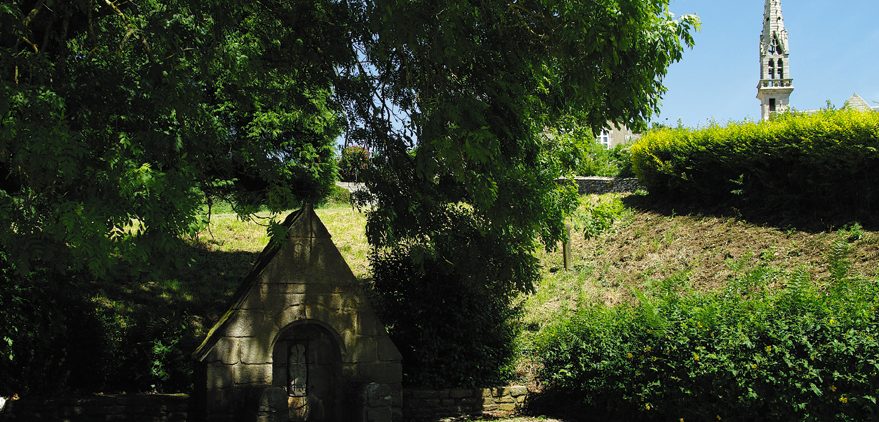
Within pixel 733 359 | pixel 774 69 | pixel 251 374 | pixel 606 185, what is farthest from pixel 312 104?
pixel 774 69

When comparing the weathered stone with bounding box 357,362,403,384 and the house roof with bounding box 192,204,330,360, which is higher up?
the house roof with bounding box 192,204,330,360

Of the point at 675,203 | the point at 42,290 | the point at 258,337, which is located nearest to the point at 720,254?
the point at 675,203

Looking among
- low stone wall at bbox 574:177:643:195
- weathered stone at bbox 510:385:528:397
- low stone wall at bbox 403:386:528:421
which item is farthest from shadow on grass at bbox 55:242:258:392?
low stone wall at bbox 574:177:643:195

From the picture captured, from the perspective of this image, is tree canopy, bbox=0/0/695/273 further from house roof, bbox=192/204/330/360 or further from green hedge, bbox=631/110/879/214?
green hedge, bbox=631/110/879/214

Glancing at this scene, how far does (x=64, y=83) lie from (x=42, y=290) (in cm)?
398

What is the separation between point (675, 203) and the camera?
67.3 feet

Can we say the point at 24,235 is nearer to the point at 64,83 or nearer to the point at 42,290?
the point at 64,83

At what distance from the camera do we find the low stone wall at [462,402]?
12477mm

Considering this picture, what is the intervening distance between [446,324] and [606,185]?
12.6m

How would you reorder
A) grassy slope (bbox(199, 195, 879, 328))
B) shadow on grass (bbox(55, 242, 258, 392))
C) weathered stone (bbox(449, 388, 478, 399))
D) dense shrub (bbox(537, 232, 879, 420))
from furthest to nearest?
grassy slope (bbox(199, 195, 879, 328)) < weathered stone (bbox(449, 388, 478, 399)) < shadow on grass (bbox(55, 242, 258, 392)) < dense shrub (bbox(537, 232, 879, 420))

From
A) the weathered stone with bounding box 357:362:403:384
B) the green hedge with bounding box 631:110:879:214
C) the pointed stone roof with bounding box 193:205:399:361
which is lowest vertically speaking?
the weathered stone with bounding box 357:362:403:384

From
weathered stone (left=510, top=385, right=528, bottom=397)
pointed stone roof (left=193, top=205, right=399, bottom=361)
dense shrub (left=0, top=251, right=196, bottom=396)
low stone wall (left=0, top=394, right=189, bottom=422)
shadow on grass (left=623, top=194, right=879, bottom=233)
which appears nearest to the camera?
pointed stone roof (left=193, top=205, right=399, bottom=361)

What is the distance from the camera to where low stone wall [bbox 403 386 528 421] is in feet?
40.9

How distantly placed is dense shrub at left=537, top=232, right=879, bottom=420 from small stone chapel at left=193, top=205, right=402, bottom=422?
10.6 feet
